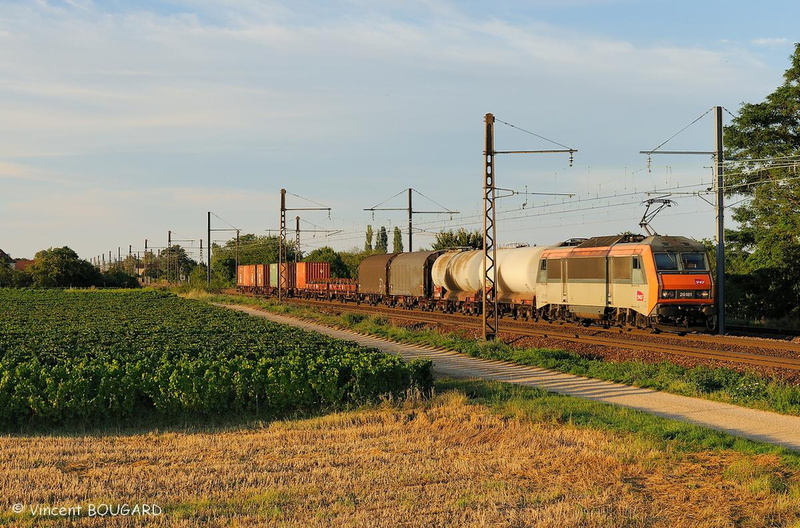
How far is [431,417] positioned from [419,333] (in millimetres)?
16712

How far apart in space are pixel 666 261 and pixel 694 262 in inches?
39.8

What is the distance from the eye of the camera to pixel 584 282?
3259 centimetres

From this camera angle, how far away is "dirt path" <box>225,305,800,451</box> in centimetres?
1374

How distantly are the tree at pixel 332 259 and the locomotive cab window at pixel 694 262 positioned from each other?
65645mm

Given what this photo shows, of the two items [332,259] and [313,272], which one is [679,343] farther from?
[332,259]

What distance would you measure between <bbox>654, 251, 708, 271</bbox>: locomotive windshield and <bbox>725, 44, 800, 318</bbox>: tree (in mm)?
8099

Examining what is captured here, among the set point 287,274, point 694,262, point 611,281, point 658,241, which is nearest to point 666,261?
point 658,241

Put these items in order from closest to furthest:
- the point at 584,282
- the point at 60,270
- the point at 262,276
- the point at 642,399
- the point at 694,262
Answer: the point at 642,399, the point at 694,262, the point at 584,282, the point at 262,276, the point at 60,270

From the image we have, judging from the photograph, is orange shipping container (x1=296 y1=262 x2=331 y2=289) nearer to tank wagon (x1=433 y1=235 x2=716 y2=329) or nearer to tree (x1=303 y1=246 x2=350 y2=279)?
tree (x1=303 y1=246 x2=350 y2=279)

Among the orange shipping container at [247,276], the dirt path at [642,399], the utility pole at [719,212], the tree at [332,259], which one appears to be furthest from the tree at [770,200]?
the tree at [332,259]

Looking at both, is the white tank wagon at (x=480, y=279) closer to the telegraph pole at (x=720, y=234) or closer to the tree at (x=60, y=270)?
the telegraph pole at (x=720, y=234)

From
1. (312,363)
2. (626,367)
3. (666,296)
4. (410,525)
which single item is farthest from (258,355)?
(666,296)

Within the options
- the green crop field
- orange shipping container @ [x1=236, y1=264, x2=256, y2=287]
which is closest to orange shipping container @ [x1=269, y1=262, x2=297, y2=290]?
orange shipping container @ [x1=236, y1=264, x2=256, y2=287]

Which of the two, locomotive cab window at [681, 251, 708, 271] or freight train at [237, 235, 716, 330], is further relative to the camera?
locomotive cab window at [681, 251, 708, 271]
